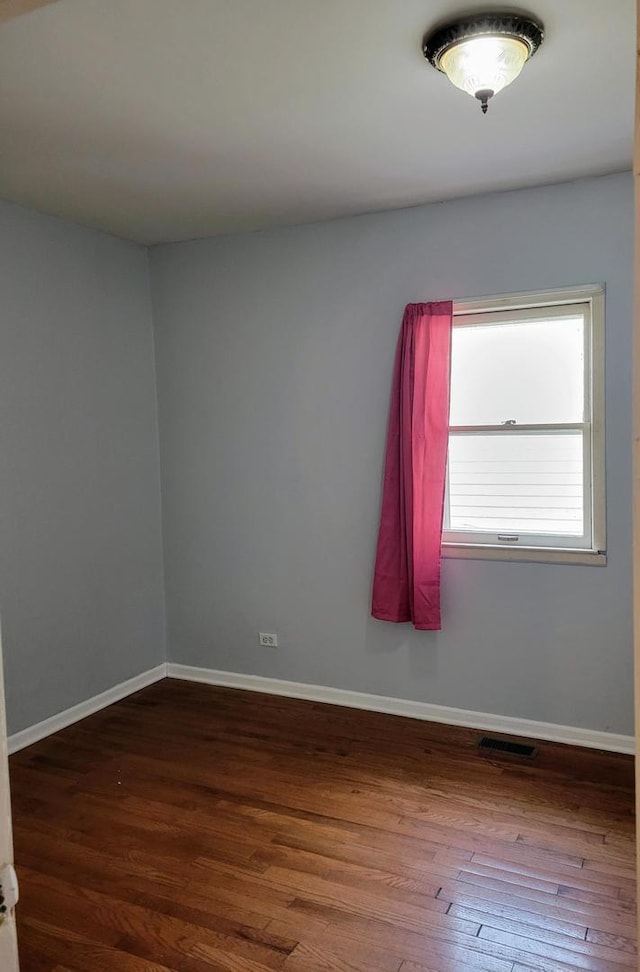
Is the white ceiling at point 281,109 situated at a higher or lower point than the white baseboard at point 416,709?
higher

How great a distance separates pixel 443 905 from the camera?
7.77 feet

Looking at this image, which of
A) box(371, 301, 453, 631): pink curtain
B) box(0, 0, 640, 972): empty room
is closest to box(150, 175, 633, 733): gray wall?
box(0, 0, 640, 972): empty room

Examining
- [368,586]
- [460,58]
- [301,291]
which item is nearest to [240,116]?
[460,58]

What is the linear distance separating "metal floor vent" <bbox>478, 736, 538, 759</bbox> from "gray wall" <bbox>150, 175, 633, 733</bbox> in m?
0.18

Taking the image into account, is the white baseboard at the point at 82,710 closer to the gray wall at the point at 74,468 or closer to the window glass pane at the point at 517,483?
the gray wall at the point at 74,468

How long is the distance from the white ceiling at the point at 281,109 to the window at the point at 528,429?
656 millimetres

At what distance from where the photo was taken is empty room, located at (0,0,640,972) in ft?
7.36

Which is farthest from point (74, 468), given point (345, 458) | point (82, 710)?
point (345, 458)

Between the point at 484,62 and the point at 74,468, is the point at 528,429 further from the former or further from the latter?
the point at 74,468

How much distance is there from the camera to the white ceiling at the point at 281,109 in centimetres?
206

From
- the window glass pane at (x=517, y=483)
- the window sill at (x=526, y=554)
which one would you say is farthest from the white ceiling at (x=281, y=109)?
the window sill at (x=526, y=554)

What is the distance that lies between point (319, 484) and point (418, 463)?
0.65 metres

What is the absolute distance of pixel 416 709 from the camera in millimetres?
3887

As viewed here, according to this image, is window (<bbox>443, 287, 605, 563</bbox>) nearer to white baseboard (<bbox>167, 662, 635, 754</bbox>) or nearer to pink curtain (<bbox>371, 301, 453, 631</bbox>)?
pink curtain (<bbox>371, 301, 453, 631</bbox>)
